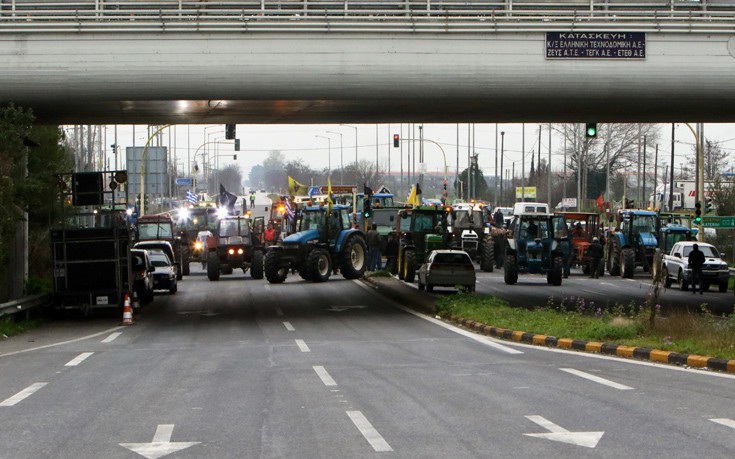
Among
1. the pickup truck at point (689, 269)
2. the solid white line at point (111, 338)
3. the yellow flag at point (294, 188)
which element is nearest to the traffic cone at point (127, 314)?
the solid white line at point (111, 338)

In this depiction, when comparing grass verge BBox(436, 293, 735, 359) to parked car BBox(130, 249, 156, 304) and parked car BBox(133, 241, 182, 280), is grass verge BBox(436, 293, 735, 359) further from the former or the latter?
parked car BBox(133, 241, 182, 280)

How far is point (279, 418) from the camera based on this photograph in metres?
12.0

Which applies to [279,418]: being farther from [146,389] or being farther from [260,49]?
[260,49]

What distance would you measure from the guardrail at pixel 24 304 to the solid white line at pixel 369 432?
1585cm

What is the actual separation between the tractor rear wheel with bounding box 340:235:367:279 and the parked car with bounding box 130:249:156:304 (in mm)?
10259

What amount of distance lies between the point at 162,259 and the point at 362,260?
28.2 ft

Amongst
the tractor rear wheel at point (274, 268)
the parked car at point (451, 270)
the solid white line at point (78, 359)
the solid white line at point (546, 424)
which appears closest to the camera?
the solid white line at point (546, 424)

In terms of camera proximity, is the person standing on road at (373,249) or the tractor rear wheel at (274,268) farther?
the person standing on road at (373,249)

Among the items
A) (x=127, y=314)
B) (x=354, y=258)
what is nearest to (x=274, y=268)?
(x=354, y=258)

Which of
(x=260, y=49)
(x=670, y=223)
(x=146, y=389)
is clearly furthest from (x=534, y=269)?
(x=146, y=389)

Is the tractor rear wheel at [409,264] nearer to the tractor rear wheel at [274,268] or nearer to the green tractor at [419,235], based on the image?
the green tractor at [419,235]

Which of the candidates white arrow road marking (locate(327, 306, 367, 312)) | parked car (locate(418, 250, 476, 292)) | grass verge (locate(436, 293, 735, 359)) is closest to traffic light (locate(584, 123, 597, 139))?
parked car (locate(418, 250, 476, 292))

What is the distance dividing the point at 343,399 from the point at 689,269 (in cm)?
3142

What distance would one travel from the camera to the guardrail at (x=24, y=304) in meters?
25.8
